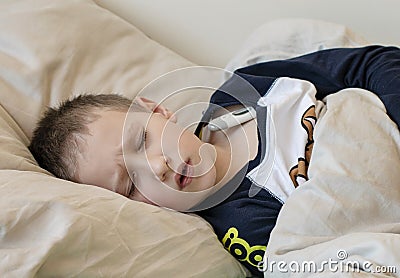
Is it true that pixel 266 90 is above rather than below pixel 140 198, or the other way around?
above

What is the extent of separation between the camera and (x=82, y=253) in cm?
73

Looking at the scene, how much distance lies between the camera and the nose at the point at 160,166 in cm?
93

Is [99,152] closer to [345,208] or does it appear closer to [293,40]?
[345,208]

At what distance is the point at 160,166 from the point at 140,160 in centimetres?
3

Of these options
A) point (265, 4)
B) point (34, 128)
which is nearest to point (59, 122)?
point (34, 128)

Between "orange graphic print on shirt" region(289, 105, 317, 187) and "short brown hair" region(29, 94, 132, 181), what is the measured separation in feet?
0.86

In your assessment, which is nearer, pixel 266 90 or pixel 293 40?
pixel 266 90

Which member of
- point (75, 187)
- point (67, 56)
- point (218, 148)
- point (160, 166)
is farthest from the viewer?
point (67, 56)

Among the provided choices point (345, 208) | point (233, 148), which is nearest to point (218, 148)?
point (233, 148)

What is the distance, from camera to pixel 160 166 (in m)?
0.93

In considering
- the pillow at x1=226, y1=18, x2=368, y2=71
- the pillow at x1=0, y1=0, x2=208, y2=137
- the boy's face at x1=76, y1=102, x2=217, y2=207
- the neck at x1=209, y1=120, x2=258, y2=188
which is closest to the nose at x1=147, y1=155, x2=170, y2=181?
the boy's face at x1=76, y1=102, x2=217, y2=207

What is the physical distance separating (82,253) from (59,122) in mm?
321

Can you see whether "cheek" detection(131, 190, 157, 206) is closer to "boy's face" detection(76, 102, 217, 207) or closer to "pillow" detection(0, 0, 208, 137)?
"boy's face" detection(76, 102, 217, 207)

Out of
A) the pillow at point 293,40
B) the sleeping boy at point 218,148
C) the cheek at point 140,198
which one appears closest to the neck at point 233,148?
the sleeping boy at point 218,148
